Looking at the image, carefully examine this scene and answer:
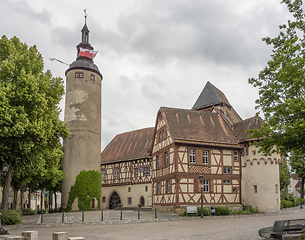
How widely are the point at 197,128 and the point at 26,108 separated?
639 inches

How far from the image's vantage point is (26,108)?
18891 millimetres

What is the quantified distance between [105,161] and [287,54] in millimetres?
36059

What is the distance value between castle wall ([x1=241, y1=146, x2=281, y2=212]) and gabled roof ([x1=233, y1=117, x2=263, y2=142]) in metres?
1.23

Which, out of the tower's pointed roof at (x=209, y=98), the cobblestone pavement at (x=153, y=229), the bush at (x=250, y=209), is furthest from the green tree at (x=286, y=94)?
the tower's pointed roof at (x=209, y=98)

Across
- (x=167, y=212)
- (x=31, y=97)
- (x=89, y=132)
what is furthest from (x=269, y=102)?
(x=89, y=132)

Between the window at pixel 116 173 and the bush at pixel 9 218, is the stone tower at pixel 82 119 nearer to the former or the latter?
the window at pixel 116 173

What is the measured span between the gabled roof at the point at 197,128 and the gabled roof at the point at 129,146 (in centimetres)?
1252

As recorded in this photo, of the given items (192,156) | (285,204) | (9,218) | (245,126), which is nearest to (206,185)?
(192,156)

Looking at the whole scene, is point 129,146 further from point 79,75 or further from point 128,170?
point 79,75

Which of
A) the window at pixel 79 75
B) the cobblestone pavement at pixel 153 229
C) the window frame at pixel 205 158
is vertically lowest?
the cobblestone pavement at pixel 153 229

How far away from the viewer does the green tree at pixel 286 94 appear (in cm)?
1337

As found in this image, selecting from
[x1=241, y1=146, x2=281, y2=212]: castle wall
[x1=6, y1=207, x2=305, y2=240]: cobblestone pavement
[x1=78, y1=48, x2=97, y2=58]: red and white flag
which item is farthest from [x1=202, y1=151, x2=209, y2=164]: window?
[x1=78, y1=48, x2=97, y2=58]: red and white flag

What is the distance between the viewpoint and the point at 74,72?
3766cm

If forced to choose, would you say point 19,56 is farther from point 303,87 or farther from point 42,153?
point 303,87
